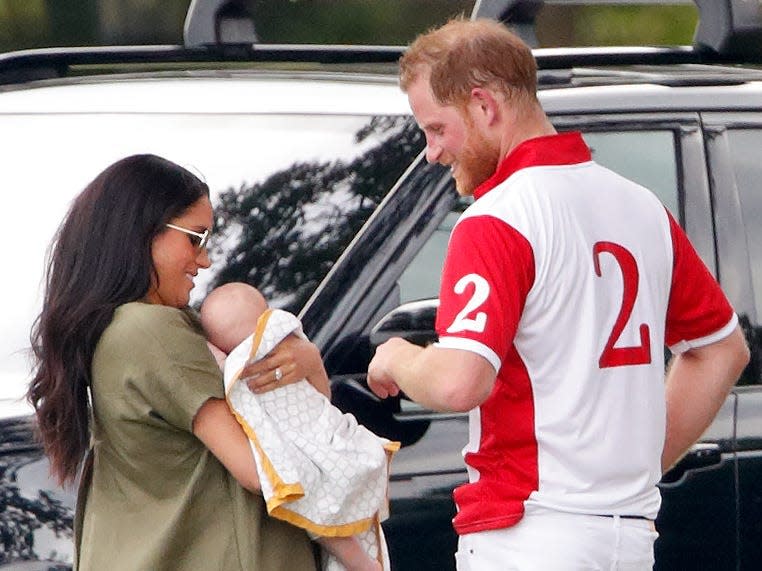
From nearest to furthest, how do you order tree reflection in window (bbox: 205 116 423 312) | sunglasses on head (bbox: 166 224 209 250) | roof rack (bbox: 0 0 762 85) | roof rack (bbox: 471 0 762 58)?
sunglasses on head (bbox: 166 224 209 250) → tree reflection in window (bbox: 205 116 423 312) → roof rack (bbox: 471 0 762 58) → roof rack (bbox: 0 0 762 85)

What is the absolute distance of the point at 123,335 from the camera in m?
3.00

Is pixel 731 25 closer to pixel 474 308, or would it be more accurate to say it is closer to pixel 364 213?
pixel 364 213

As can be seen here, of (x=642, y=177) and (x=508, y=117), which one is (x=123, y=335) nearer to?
(x=508, y=117)

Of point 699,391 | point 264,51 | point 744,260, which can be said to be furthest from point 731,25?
point 699,391

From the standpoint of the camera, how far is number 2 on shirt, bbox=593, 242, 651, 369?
3058 mm

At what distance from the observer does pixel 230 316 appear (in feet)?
10.2

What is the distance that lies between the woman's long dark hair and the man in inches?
17.9

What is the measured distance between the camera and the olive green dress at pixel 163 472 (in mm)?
2992

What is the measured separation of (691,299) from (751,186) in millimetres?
825

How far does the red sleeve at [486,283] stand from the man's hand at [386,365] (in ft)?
0.35

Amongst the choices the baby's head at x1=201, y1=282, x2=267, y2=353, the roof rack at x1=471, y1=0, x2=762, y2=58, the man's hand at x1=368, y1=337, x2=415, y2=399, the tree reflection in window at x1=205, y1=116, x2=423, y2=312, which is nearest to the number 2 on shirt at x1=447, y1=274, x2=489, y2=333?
the man's hand at x1=368, y1=337, x2=415, y2=399

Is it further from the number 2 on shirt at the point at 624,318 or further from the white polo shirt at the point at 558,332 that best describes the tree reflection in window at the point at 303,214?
the number 2 on shirt at the point at 624,318

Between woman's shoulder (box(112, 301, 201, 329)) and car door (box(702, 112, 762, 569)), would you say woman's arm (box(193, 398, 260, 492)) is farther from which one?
car door (box(702, 112, 762, 569))

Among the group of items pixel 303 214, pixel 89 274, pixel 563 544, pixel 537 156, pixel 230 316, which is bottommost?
pixel 563 544
